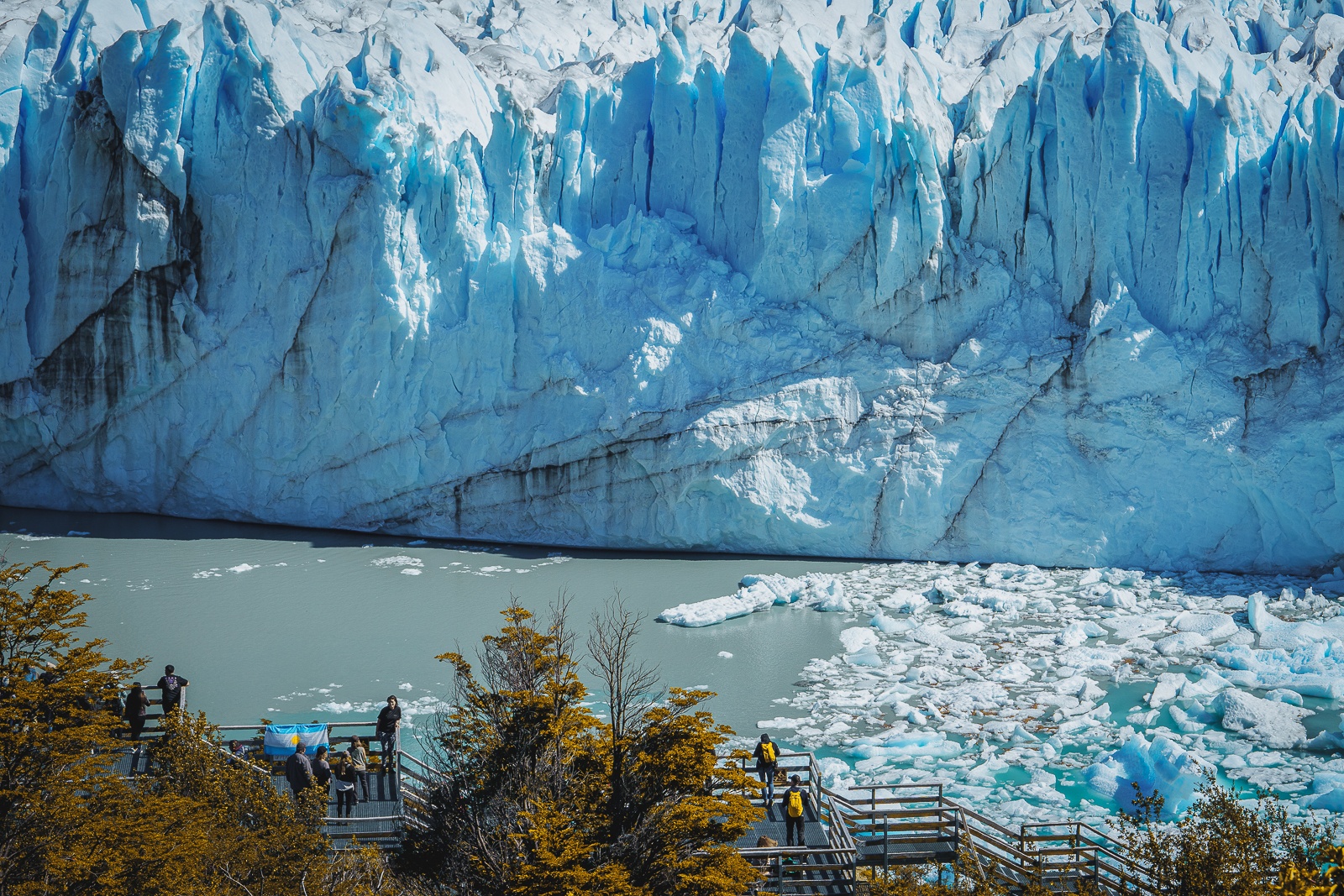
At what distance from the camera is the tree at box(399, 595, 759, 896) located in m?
6.01

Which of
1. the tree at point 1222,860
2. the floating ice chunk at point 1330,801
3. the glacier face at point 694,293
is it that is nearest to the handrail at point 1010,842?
the tree at point 1222,860

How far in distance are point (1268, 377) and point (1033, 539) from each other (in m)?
4.50

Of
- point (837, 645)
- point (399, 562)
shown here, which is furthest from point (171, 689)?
point (399, 562)

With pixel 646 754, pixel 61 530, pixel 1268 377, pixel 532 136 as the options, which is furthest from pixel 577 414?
pixel 646 754

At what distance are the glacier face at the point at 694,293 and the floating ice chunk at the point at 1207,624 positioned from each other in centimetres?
313

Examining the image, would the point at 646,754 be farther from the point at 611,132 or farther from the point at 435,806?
the point at 611,132

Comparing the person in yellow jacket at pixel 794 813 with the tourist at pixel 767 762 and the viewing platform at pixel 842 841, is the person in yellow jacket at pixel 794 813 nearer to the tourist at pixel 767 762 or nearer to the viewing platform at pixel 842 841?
the viewing platform at pixel 842 841

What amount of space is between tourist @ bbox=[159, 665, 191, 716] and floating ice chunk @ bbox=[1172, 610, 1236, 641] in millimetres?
11919

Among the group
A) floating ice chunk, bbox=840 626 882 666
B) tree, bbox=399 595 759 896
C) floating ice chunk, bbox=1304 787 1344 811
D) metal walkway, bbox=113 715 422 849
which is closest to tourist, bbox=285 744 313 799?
metal walkway, bbox=113 715 422 849

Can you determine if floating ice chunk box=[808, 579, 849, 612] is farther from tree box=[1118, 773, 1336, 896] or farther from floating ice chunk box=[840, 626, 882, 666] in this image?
tree box=[1118, 773, 1336, 896]

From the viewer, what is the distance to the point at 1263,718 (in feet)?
35.9

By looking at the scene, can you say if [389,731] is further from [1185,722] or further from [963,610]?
[963,610]

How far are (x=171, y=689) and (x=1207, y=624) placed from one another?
40.6 feet

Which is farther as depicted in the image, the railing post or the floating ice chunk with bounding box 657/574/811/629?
the floating ice chunk with bounding box 657/574/811/629
